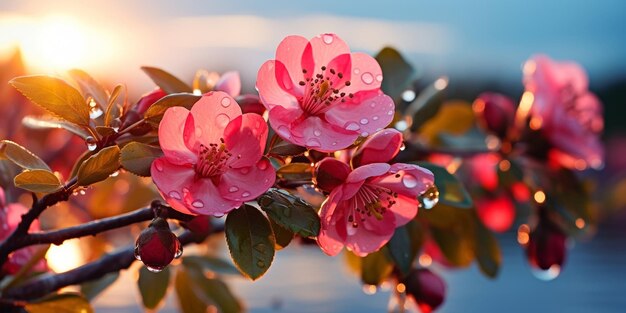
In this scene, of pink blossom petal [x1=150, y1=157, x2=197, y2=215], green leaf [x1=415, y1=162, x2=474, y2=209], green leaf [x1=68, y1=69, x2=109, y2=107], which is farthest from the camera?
green leaf [x1=415, y1=162, x2=474, y2=209]

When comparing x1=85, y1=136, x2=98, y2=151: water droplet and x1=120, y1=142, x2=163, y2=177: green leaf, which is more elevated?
x1=120, y1=142, x2=163, y2=177: green leaf

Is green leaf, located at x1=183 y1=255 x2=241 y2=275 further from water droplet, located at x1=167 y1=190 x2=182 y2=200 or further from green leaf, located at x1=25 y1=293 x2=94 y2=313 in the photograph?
water droplet, located at x1=167 y1=190 x2=182 y2=200

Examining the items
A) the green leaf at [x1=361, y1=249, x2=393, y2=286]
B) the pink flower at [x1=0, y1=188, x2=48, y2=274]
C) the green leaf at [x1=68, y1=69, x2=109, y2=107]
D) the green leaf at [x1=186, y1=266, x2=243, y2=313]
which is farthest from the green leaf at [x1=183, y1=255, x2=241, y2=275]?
the green leaf at [x1=68, y1=69, x2=109, y2=107]

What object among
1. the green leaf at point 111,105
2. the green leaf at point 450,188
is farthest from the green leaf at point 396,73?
the green leaf at point 111,105

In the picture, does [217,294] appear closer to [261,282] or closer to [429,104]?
[429,104]

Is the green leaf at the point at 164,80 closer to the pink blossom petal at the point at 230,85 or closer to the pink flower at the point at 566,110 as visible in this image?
the pink blossom petal at the point at 230,85

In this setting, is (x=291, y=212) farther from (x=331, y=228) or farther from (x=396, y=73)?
A: (x=396, y=73)

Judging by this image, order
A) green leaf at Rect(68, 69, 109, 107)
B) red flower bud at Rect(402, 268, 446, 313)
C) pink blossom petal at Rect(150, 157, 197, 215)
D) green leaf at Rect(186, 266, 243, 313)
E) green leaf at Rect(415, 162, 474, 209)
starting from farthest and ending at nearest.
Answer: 1. green leaf at Rect(186, 266, 243, 313)
2. red flower bud at Rect(402, 268, 446, 313)
3. green leaf at Rect(415, 162, 474, 209)
4. green leaf at Rect(68, 69, 109, 107)
5. pink blossom petal at Rect(150, 157, 197, 215)
